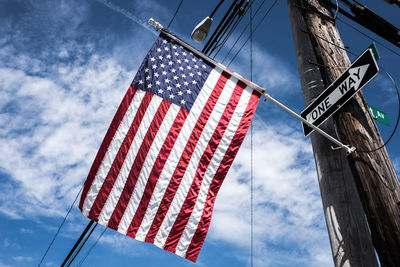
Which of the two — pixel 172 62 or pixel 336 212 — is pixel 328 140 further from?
pixel 172 62

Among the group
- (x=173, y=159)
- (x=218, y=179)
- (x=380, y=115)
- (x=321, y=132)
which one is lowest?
(x=321, y=132)

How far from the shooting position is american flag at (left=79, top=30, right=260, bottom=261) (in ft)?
13.5

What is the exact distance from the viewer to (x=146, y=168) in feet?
14.2

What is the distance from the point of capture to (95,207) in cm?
426

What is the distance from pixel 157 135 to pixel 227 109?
3.82 ft

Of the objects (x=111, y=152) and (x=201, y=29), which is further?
(x=201, y=29)

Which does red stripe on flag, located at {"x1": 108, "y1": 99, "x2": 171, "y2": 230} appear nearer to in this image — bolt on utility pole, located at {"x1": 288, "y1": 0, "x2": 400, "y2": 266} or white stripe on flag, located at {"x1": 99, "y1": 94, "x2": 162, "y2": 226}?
white stripe on flag, located at {"x1": 99, "y1": 94, "x2": 162, "y2": 226}

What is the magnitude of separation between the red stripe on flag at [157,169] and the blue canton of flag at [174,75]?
380 mm

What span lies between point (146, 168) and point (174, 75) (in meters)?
1.59

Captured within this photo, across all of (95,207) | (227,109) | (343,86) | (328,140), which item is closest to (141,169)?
(95,207)

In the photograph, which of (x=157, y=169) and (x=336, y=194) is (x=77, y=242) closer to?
(x=157, y=169)

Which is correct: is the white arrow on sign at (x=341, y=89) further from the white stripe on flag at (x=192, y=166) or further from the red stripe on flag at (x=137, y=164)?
the red stripe on flag at (x=137, y=164)

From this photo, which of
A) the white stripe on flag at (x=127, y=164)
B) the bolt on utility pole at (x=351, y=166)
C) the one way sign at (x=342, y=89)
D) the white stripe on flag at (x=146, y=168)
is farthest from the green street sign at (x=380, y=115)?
the white stripe on flag at (x=127, y=164)

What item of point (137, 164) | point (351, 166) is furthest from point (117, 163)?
point (351, 166)
